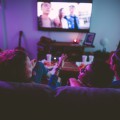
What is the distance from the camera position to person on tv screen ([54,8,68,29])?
4289 millimetres

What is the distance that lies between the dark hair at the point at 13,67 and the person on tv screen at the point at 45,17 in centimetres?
298

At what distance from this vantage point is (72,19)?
4.33 m

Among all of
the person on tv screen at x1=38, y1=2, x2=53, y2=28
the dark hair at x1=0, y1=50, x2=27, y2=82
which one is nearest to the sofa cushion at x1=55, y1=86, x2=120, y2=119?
the dark hair at x1=0, y1=50, x2=27, y2=82

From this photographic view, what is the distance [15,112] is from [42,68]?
880 millimetres

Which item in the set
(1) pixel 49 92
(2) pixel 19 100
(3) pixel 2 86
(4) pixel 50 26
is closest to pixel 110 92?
(1) pixel 49 92

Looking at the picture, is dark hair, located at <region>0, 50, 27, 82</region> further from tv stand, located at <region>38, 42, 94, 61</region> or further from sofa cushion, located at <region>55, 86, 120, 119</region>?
tv stand, located at <region>38, 42, 94, 61</region>

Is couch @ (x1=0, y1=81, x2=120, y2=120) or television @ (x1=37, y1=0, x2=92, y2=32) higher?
television @ (x1=37, y1=0, x2=92, y2=32)

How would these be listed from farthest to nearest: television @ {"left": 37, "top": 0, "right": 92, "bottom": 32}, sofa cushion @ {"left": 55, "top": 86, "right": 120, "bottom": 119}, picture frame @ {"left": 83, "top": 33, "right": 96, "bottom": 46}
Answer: picture frame @ {"left": 83, "top": 33, "right": 96, "bottom": 46} → television @ {"left": 37, "top": 0, "right": 92, "bottom": 32} → sofa cushion @ {"left": 55, "top": 86, "right": 120, "bottom": 119}

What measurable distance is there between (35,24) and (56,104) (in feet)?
12.1

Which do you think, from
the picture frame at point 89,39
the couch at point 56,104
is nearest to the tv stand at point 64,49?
the picture frame at point 89,39

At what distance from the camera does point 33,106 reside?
1.10 meters

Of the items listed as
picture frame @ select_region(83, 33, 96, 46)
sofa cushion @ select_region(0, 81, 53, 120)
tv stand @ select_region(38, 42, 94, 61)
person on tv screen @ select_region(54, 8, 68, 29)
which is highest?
person on tv screen @ select_region(54, 8, 68, 29)

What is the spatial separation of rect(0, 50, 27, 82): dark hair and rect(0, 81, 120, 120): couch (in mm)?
305

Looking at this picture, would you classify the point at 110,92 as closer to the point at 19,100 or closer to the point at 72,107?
the point at 72,107
